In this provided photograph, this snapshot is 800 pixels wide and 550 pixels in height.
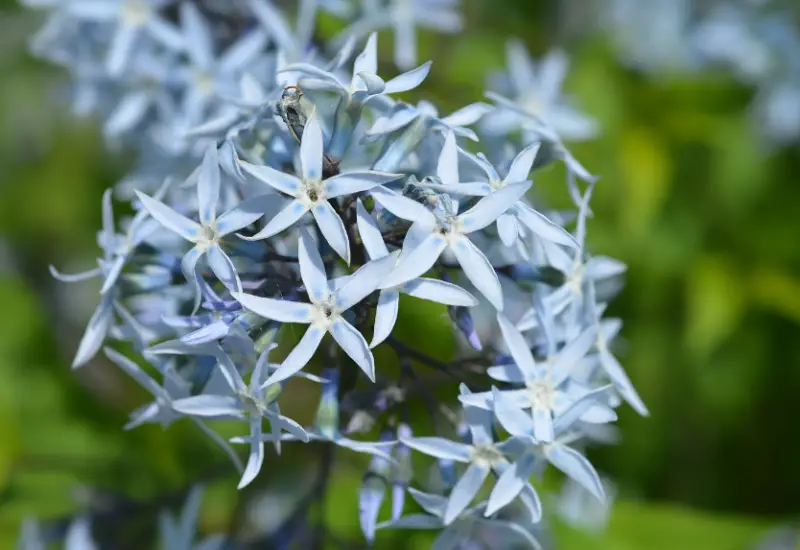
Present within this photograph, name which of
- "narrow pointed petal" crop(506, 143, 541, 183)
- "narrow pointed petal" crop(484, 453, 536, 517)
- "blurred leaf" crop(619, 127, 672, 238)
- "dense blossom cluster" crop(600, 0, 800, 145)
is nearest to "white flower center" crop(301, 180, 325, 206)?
"narrow pointed petal" crop(506, 143, 541, 183)

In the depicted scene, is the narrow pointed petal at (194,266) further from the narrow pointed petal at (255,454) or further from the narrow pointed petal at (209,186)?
the narrow pointed petal at (255,454)

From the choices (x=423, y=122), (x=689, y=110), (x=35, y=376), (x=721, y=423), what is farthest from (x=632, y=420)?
(x=35, y=376)

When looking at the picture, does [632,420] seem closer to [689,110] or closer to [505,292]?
[689,110]

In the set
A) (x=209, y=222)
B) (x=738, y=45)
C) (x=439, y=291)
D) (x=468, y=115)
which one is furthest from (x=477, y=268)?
(x=738, y=45)

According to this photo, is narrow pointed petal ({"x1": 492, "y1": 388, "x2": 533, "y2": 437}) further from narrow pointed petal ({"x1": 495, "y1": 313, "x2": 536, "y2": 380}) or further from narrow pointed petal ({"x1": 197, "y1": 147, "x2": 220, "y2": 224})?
narrow pointed petal ({"x1": 197, "y1": 147, "x2": 220, "y2": 224})

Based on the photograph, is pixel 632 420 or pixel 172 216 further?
pixel 632 420

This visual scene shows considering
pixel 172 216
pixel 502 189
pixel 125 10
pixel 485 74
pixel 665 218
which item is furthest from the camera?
pixel 665 218
